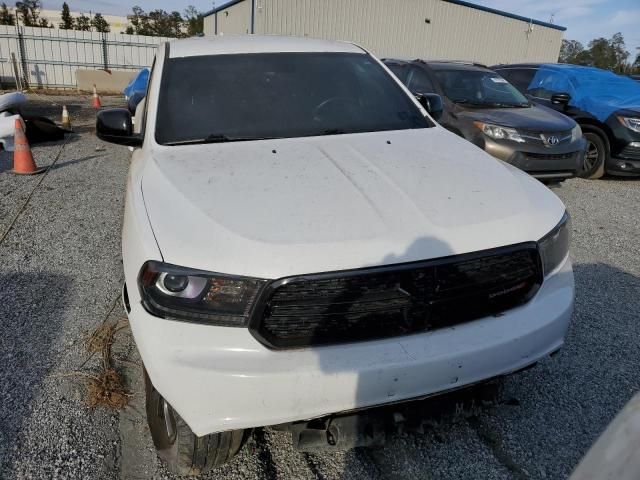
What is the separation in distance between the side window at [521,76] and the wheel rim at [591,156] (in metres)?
1.73

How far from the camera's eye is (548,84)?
354 inches

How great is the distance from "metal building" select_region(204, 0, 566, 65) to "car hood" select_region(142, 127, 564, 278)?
73.3 ft

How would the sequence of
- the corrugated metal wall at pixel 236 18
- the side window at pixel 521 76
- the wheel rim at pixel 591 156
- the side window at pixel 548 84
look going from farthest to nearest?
the corrugated metal wall at pixel 236 18 → the side window at pixel 521 76 → the side window at pixel 548 84 → the wheel rim at pixel 591 156

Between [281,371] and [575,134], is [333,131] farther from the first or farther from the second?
[575,134]

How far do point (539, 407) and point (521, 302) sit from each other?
35.0 inches

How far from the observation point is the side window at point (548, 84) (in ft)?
28.7

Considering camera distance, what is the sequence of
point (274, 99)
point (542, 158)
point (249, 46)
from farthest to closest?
point (542, 158), point (249, 46), point (274, 99)

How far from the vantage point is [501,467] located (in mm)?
2291

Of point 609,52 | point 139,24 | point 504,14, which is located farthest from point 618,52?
point 139,24

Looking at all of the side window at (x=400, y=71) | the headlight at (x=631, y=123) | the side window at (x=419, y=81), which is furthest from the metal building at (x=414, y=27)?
the headlight at (x=631, y=123)

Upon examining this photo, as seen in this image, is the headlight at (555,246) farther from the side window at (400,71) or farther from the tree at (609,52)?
the tree at (609,52)

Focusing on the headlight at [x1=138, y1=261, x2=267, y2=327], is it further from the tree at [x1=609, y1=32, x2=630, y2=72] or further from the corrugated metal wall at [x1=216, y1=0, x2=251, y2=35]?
the tree at [x1=609, y1=32, x2=630, y2=72]

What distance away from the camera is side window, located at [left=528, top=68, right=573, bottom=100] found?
8.74 m

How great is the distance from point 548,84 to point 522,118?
9.22 feet
